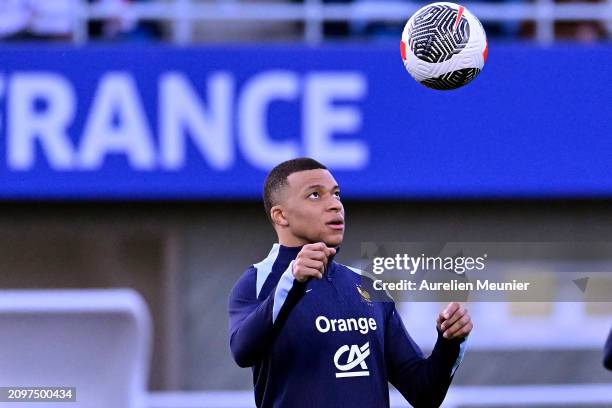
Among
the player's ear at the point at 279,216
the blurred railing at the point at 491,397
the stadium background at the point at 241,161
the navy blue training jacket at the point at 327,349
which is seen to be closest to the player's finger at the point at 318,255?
the navy blue training jacket at the point at 327,349

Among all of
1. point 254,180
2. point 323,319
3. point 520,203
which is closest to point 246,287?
point 323,319

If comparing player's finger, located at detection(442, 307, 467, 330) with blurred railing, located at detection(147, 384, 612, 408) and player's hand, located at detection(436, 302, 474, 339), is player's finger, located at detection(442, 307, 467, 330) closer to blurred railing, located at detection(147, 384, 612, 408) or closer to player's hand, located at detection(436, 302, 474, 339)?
player's hand, located at detection(436, 302, 474, 339)

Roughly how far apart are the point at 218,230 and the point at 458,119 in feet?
6.18

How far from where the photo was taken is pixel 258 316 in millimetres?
4434

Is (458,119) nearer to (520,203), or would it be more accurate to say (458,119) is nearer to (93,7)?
(520,203)

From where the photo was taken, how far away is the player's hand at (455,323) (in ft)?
15.3

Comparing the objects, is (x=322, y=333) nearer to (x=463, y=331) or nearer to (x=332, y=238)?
(x=332, y=238)

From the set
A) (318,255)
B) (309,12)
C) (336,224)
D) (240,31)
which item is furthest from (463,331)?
(240,31)

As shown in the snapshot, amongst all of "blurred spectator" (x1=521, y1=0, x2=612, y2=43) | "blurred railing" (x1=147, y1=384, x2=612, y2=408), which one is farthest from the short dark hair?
"blurred spectator" (x1=521, y1=0, x2=612, y2=43)

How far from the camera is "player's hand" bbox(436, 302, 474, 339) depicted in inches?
183

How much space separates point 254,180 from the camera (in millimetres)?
9180

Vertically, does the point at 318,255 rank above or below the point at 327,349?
above

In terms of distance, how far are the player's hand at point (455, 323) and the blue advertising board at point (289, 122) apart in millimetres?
4507

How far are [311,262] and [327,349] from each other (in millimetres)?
489
